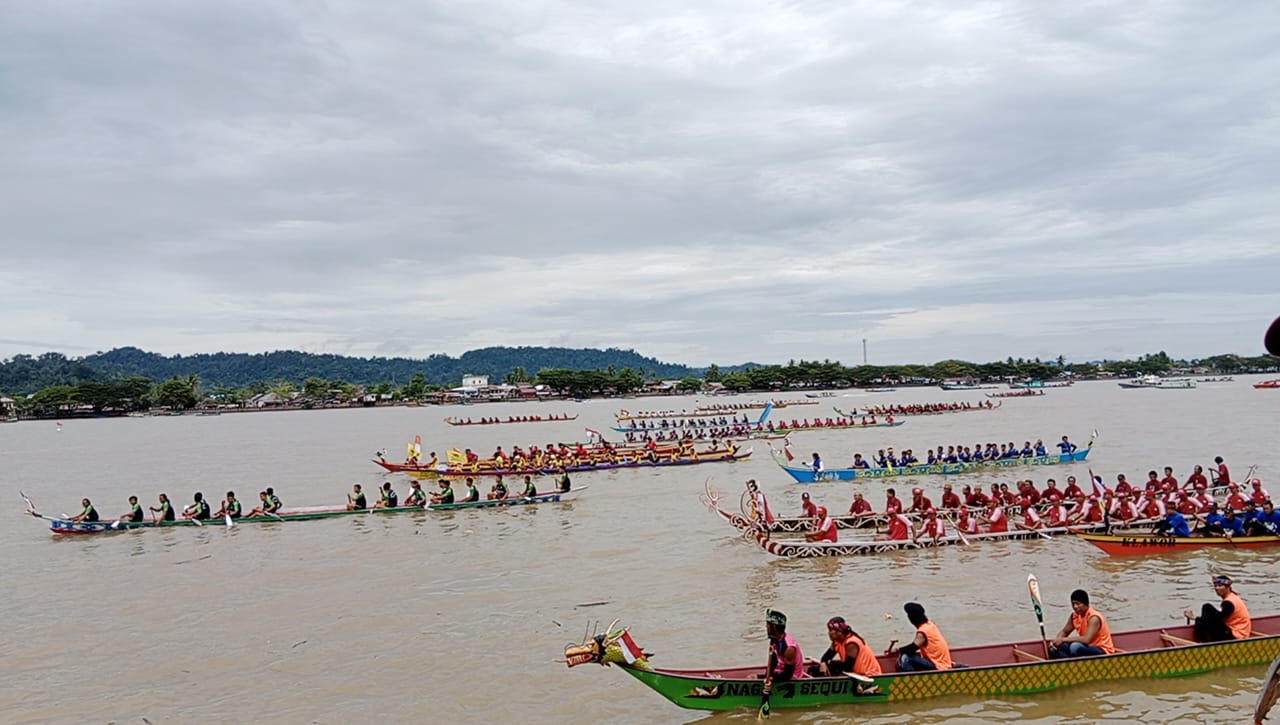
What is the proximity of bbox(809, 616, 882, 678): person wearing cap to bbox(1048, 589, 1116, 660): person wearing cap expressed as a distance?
231 cm

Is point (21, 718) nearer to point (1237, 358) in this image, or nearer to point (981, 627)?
point (981, 627)

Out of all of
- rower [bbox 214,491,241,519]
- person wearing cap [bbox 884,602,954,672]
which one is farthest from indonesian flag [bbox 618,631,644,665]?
rower [bbox 214,491,241,519]

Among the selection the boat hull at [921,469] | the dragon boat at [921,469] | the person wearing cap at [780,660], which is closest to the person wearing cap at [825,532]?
the person wearing cap at [780,660]

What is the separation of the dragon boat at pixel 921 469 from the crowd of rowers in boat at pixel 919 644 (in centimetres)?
1877

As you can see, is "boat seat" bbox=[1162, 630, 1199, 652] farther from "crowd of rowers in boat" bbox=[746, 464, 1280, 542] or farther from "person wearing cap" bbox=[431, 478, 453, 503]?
"person wearing cap" bbox=[431, 478, 453, 503]

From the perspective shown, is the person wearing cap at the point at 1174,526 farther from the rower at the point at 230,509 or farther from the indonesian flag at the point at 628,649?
the rower at the point at 230,509

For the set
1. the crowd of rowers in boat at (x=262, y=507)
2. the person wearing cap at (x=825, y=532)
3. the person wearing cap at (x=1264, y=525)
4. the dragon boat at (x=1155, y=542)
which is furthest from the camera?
the crowd of rowers in boat at (x=262, y=507)

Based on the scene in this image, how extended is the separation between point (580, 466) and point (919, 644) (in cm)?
2749

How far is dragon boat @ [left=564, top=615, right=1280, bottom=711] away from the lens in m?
9.40

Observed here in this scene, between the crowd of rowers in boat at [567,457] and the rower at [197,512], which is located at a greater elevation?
the crowd of rowers in boat at [567,457]

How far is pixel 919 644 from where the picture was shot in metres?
9.80

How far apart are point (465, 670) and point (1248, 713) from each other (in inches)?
385

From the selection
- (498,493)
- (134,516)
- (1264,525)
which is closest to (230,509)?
(134,516)

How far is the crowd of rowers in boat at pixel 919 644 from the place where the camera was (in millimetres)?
9453
